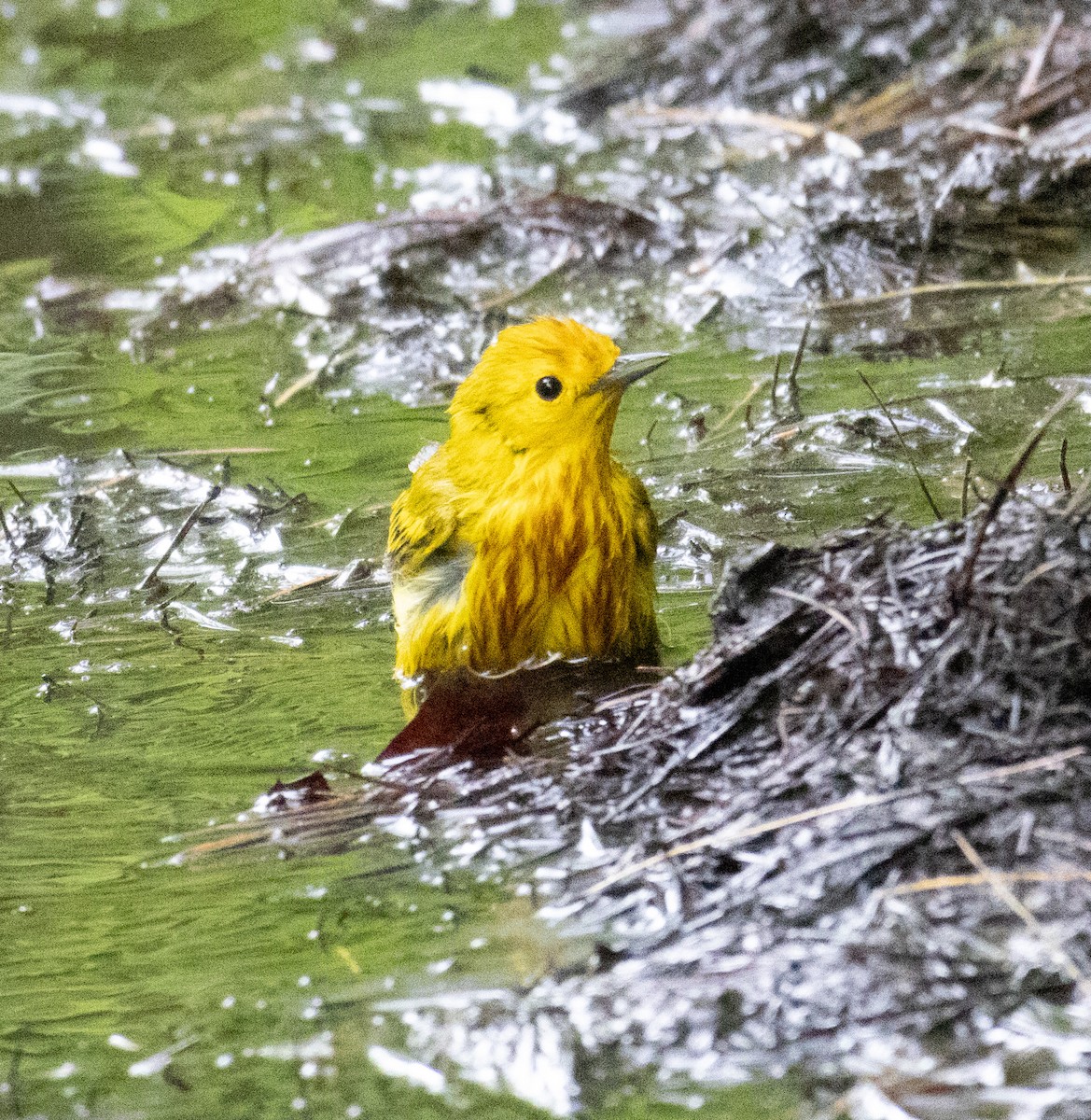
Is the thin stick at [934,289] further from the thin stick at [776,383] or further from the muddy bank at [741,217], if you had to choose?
the thin stick at [776,383]

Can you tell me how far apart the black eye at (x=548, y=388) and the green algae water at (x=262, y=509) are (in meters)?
0.79

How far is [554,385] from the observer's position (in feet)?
14.6

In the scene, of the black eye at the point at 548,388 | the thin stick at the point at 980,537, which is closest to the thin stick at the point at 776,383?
the black eye at the point at 548,388

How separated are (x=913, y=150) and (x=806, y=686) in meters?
5.30

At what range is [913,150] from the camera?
8.28 meters

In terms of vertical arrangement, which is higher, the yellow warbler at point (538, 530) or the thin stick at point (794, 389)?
the thin stick at point (794, 389)

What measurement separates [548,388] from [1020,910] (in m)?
2.00

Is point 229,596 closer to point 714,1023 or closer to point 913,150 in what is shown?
point 714,1023

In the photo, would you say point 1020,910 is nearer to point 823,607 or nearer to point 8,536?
point 823,607

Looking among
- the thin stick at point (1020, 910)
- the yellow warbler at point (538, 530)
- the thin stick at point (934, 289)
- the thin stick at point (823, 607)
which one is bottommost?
the thin stick at point (1020, 910)

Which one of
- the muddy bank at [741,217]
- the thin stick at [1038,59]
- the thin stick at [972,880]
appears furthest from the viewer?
the thin stick at [1038,59]

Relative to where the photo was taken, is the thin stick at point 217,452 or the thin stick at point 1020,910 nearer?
the thin stick at point 1020,910

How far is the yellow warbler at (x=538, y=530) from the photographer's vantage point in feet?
14.6

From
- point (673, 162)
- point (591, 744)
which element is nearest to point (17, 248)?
point (673, 162)
